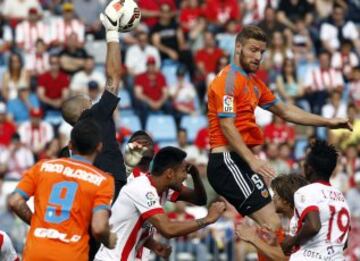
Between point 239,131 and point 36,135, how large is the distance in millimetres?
10378

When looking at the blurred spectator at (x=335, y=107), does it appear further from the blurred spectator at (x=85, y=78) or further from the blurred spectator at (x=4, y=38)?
the blurred spectator at (x=4, y=38)

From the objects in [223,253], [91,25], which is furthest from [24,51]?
[223,253]

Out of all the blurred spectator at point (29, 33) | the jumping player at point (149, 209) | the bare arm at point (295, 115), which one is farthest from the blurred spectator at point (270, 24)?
the jumping player at point (149, 209)

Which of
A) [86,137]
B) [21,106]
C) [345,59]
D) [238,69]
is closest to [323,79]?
[345,59]

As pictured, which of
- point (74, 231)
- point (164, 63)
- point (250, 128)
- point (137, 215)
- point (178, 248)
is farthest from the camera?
point (164, 63)

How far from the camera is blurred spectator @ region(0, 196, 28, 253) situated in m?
18.0

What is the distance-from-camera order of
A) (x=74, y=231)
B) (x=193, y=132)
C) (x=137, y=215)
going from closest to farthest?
(x=74, y=231) < (x=137, y=215) < (x=193, y=132)

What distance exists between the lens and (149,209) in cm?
1067

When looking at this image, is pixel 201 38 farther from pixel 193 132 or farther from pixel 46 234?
pixel 46 234

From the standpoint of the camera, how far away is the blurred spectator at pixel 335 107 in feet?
76.5

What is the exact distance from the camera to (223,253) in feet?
60.3

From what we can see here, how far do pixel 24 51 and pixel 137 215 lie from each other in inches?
536

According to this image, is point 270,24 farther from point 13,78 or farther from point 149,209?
point 149,209

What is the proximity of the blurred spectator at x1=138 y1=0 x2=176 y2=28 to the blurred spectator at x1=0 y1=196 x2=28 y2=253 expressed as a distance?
24.6 feet
